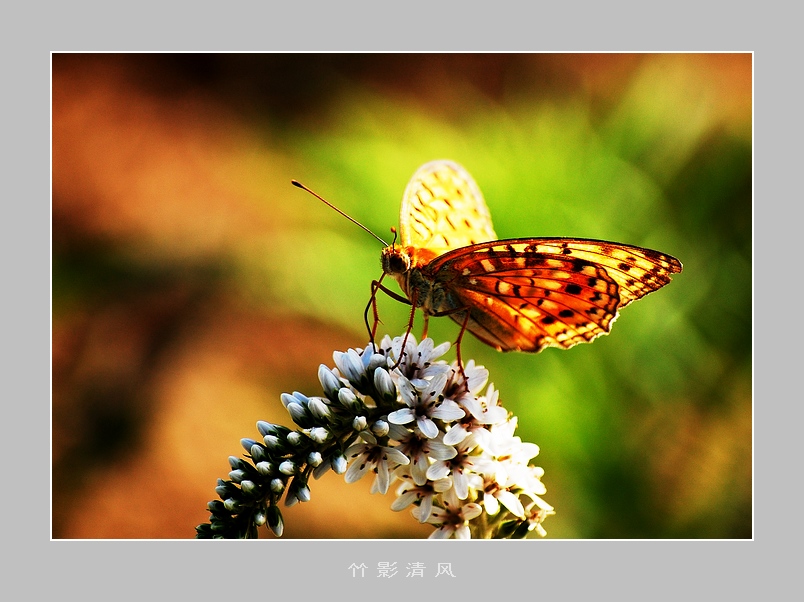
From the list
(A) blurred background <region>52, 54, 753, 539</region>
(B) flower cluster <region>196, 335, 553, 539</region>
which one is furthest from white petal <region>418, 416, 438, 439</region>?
Result: (A) blurred background <region>52, 54, 753, 539</region>

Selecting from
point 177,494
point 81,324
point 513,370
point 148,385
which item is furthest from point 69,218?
point 513,370

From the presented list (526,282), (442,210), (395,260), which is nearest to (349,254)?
(442,210)

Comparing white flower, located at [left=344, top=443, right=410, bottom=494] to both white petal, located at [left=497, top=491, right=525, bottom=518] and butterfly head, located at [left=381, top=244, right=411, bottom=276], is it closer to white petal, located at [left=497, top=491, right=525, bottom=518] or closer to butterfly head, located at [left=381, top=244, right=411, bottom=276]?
white petal, located at [left=497, top=491, right=525, bottom=518]

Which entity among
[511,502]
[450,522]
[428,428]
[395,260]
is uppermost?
[395,260]

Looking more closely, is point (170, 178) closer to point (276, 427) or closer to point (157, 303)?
point (157, 303)

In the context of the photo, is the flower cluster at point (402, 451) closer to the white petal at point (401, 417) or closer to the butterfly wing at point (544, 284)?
the white petal at point (401, 417)

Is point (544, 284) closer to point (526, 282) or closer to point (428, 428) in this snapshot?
point (526, 282)
